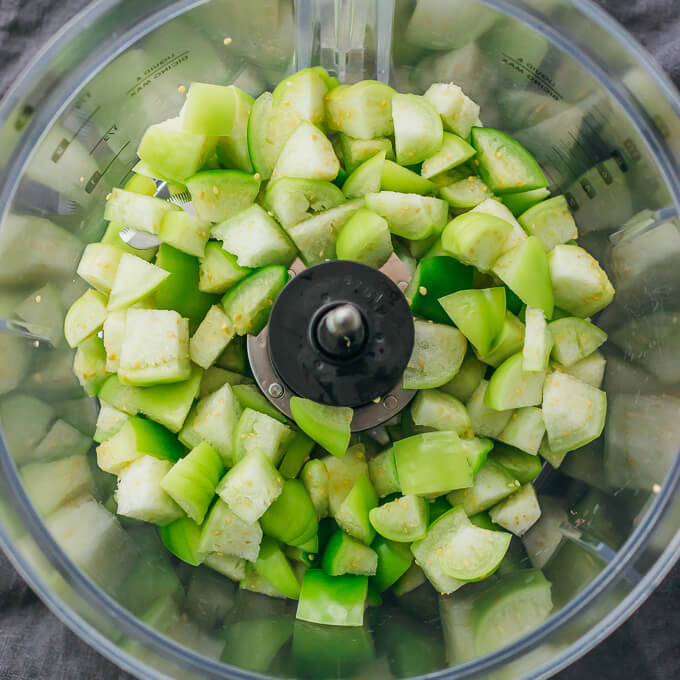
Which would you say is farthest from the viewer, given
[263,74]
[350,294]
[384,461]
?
[263,74]

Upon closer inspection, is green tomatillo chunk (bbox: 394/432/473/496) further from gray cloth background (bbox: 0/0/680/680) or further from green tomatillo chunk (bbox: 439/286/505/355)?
gray cloth background (bbox: 0/0/680/680)

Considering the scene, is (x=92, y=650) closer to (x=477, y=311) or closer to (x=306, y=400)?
(x=306, y=400)

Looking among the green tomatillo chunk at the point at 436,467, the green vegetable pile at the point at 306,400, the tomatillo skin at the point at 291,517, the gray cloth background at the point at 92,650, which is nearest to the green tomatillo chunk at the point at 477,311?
the green vegetable pile at the point at 306,400

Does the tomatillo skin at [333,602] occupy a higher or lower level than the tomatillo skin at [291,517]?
lower

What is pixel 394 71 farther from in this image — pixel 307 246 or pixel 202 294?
pixel 202 294

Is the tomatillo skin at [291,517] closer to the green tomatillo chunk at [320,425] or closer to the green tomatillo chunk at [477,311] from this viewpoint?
the green tomatillo chunk at [320,425]

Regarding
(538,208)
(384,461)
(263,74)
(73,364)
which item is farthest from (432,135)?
(73,364)

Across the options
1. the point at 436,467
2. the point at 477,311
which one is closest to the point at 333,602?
the point at 436,467

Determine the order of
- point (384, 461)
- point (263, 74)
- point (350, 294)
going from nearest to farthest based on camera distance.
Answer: point (350, 294)
point (384, 461)
point (263, 74)

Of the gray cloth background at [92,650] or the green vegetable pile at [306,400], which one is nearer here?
the green vegetable pile at [306,400]
